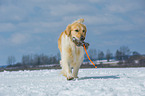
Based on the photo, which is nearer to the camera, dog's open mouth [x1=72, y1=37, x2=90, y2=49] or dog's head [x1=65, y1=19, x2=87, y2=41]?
dog's head [x1=65, y1=19, x2=87, y2=41]

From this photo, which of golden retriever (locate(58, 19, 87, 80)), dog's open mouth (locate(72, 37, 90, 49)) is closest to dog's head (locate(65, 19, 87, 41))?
golden retriever (locate(58, 19, 87, 80))

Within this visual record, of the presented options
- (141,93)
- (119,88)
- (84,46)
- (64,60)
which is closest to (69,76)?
(64,60)

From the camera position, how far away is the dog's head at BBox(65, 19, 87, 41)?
5.91 m

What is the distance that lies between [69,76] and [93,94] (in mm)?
2357

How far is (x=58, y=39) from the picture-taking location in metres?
8.02

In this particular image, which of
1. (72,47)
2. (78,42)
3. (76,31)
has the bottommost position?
(72,47)

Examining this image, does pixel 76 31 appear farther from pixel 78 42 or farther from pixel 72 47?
pixel 72 47

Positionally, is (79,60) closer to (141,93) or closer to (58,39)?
(58,39)

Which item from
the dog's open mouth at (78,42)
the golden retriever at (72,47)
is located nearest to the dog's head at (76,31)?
the golden retriever at (72,47)

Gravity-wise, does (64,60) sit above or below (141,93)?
above

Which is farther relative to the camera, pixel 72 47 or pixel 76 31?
pixel 72 47

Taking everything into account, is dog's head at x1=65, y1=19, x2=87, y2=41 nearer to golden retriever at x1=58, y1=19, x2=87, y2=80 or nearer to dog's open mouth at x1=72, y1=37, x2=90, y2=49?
golden retriever at x1=58, y1=19, x2=87, y2=80

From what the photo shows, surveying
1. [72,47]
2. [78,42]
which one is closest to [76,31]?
[78,42]

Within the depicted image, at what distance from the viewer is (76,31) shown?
19.7 ft
